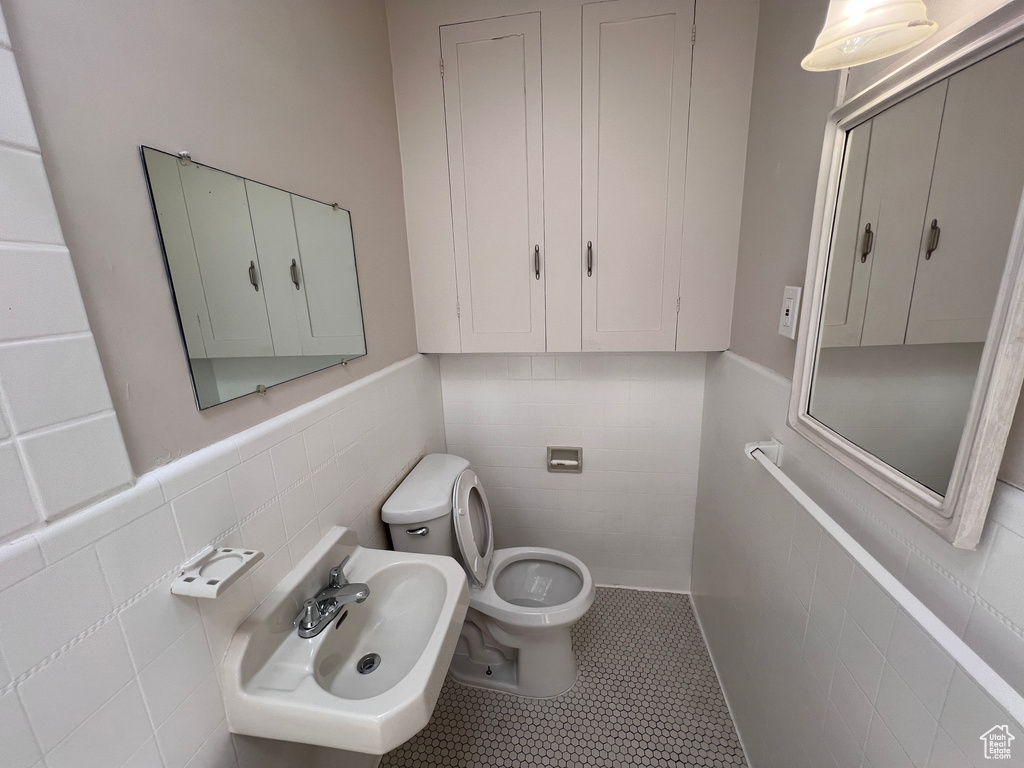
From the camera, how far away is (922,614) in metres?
0.63

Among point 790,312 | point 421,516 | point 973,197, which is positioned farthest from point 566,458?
point 973,197

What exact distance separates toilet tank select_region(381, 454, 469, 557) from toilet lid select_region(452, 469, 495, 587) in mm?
37

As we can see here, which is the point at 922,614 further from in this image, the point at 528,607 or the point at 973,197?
the point at 528,607

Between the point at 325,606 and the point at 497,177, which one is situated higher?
the point at 497,177

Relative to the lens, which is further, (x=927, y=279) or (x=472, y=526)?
(x=472, y=526)

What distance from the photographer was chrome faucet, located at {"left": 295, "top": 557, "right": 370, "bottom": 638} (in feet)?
3.05

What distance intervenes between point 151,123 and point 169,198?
0.39ft

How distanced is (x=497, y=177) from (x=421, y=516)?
1.25 m

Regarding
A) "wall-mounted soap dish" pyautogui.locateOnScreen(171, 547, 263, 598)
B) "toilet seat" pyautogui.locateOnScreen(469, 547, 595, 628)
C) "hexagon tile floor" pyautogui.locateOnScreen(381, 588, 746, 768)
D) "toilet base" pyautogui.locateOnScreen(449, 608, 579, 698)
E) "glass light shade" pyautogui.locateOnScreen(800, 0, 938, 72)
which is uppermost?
"glass light shade" pyautogui.locateOnScreen(800, 0, 938, 72)

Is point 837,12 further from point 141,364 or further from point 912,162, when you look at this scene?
point 141,364

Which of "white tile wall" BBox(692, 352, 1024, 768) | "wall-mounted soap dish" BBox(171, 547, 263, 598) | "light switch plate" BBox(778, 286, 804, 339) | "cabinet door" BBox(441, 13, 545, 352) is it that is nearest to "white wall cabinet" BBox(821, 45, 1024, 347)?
"light switch plate" BBox(778, 286, 804, 339)

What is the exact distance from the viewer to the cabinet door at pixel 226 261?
30.1 inches

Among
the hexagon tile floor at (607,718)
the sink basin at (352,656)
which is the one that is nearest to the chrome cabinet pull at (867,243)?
the sink basin at (352,656)

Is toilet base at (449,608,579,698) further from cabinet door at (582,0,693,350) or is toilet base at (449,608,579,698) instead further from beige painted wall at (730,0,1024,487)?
beige painted wall at (730,0,1024,487)
